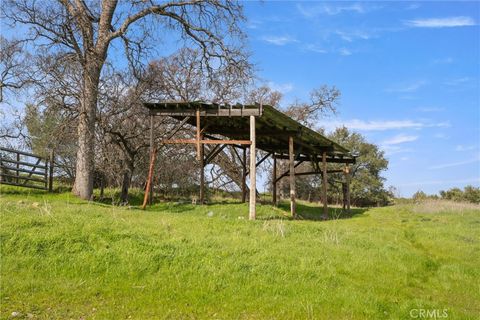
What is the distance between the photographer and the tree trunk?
15398mm

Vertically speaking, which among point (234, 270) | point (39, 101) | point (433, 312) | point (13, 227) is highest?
point (39, 101)

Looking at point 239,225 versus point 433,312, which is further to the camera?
point 239,225

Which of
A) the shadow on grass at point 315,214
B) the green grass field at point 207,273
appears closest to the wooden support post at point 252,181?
the shadow on grass at point 315,214

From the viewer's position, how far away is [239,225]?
956 cm

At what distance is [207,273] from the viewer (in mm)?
6004

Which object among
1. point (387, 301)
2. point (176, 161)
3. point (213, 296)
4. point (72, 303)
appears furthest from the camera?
point (176, 161)

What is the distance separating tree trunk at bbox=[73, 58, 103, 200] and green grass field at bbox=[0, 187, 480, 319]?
6.69 m

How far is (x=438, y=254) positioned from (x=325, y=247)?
3415mm

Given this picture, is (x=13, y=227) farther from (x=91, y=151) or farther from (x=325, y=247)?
(x=91, y=151)

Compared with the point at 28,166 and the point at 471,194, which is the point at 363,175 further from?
the point at 28,166

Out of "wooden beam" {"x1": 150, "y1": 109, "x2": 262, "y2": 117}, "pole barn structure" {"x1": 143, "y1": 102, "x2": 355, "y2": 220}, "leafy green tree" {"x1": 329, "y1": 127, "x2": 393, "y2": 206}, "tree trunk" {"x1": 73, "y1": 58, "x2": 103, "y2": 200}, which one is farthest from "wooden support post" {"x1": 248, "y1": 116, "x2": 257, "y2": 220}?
"leafy green tree" {"x1": 329, "y1": 127, "x2": 393, "y2": 206}

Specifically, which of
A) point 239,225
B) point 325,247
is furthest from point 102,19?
point 325,247

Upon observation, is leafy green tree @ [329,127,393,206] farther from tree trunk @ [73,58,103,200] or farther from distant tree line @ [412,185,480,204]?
tree trunk @ [73,58,103,200]

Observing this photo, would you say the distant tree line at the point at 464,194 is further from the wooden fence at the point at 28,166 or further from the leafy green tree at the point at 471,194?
the wooden fence at the point at 28,166
